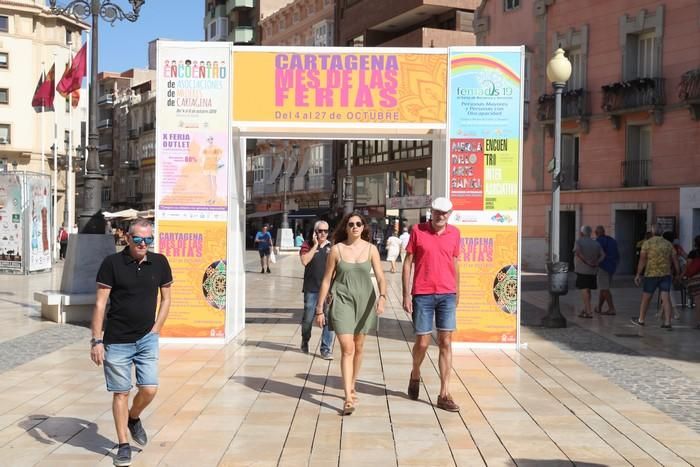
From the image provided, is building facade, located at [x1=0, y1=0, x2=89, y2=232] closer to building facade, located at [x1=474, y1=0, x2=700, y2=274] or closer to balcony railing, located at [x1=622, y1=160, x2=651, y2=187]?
building facade, located at [x1=474, y1=0, x2=700, y2=274]

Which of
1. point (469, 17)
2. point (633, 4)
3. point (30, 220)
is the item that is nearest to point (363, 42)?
point (469, 17)

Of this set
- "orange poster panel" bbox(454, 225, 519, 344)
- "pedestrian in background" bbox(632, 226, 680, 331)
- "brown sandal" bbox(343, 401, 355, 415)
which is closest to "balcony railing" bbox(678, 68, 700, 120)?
"pedestrian in background" bbox(632, 226, 680, 331)

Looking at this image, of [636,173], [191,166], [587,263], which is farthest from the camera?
[636,173]

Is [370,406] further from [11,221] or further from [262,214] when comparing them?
[262,214]

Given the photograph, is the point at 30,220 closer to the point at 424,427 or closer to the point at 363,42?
the point at 424,427

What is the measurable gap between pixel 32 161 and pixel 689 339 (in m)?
49.9

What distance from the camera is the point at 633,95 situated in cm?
2775

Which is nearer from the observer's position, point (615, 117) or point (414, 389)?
point (414, 389)

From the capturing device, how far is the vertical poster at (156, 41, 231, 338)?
436 inches

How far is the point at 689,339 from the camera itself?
40.9 ft

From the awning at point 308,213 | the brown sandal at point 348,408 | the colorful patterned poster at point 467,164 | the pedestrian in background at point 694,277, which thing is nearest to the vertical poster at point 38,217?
the colorful patterned poster at point 467,164

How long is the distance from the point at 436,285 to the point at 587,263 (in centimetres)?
851

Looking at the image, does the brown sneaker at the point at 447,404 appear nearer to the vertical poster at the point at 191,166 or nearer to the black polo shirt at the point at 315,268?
the black polo shirt at the point at 315,268

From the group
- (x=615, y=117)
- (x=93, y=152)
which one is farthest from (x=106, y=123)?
(x=93, y=152)
